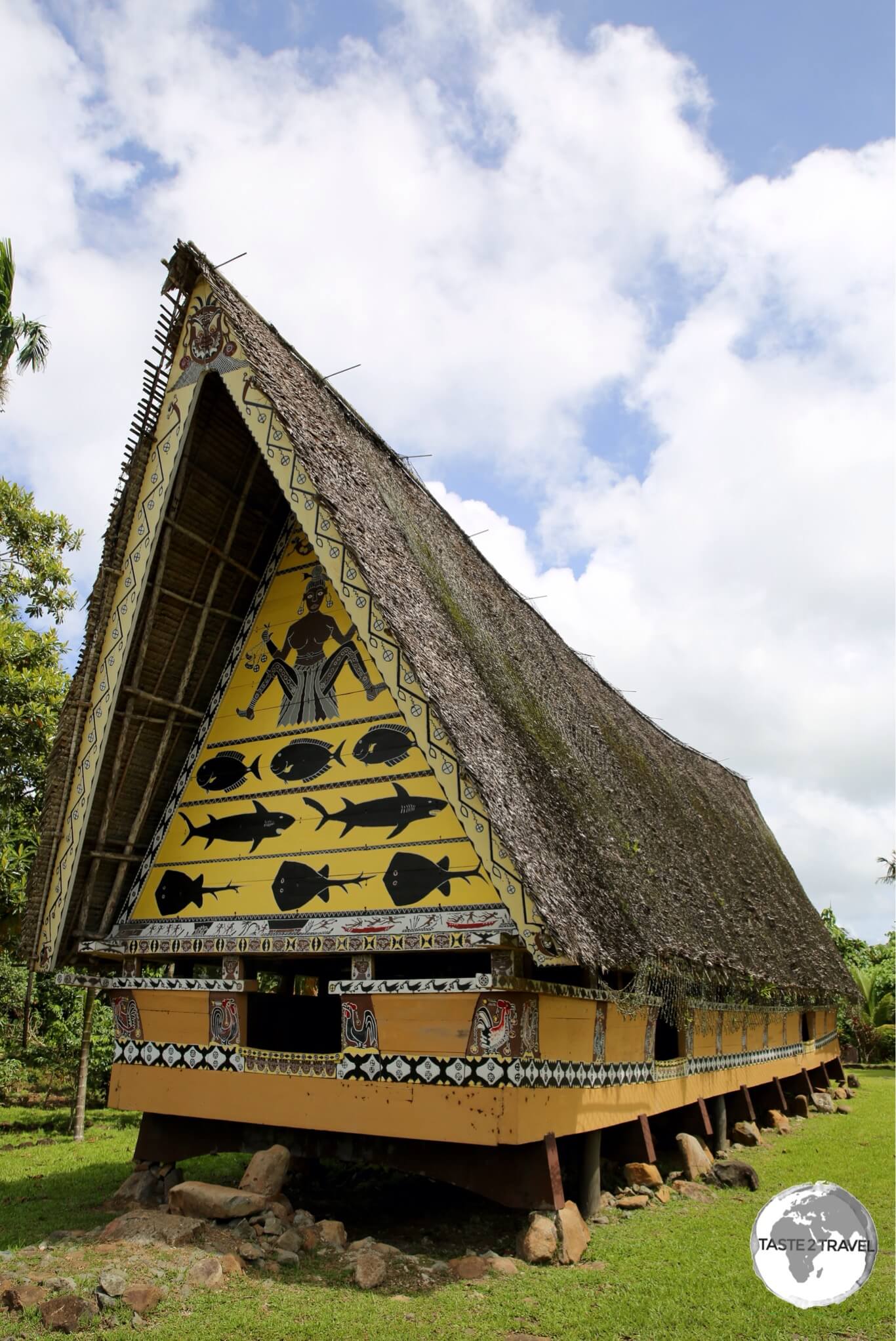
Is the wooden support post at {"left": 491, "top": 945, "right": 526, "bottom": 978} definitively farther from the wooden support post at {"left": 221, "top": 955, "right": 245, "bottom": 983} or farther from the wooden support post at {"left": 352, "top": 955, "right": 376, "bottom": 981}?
the wooden support post at {"left": 221, "top": 955, "right": 245, "bottom": 983}

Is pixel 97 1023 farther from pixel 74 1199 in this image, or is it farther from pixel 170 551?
pixel 170 551

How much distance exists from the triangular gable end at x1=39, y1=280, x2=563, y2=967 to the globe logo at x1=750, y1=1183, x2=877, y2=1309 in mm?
2033

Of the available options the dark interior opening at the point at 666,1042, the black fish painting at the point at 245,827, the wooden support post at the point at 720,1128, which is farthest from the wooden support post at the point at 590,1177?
the wooden support post at the point at 720,1128

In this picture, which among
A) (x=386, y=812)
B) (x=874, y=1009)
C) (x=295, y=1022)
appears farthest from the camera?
(x=874, y=1009)

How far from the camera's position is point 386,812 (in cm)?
810

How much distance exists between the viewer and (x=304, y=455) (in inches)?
312

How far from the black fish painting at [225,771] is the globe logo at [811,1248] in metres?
5.39

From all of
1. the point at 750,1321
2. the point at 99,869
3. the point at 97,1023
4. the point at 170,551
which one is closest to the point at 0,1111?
the point at 97,1023

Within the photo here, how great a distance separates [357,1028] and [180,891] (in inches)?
95.8

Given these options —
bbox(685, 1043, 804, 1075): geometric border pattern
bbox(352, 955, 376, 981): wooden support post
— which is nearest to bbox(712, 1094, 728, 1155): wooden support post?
bbox(685, 1043, 804, 1075): geometric border pattern

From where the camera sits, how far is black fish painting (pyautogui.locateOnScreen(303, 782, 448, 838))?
25.9ft

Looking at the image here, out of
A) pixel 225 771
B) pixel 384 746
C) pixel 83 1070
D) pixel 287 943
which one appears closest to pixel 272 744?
pixel 225 771

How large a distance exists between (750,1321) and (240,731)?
613cm

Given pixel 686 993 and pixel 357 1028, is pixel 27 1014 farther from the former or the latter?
pixel 686 993
